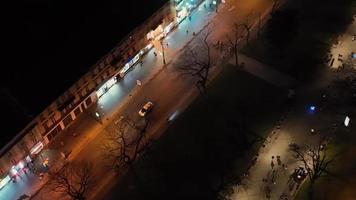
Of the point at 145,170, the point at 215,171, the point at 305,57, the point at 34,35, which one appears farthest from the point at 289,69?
the point at 34,35

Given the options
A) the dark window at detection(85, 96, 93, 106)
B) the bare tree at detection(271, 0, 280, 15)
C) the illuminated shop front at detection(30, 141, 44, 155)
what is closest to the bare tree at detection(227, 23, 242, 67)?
the bare tree at detection(271, 0, 280, 15)

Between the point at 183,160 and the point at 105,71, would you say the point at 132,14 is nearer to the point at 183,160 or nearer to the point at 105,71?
the point at 105,71

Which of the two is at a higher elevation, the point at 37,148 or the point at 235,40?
the point at 235,40

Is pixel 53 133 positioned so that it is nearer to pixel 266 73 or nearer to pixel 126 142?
pixel 126 142

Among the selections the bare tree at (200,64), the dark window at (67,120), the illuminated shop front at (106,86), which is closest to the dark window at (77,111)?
the dark window at (67,120)

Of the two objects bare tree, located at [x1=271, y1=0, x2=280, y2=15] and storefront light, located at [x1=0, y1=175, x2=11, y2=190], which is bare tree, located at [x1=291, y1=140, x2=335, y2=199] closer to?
bare tree, located at [x1=271, y1=0, x2=280, y2=15]

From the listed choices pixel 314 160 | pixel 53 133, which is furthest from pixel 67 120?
pixel 314 160
